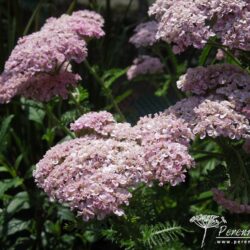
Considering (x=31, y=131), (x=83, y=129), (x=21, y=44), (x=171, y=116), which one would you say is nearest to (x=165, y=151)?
(x=171, y=116)

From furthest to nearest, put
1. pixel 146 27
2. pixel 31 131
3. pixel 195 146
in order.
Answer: pixel 31 131
pixel 146 27
pixel 195 146

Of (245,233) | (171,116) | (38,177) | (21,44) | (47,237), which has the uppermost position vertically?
(21,44)

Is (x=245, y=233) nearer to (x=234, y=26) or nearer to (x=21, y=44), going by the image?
(x=234, y=26)

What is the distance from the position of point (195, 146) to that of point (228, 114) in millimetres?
859

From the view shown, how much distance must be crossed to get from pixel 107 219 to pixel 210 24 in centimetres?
70

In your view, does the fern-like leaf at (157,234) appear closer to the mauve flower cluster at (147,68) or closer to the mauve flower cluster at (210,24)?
the mauve flower cluster at (210,24)

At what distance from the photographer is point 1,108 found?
3246 mm

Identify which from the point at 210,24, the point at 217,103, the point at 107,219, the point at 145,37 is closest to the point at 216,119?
the point at 217,103

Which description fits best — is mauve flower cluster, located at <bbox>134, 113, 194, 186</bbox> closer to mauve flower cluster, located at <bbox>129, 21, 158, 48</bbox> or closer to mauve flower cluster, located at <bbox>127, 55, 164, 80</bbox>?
mauve flower cluster, located at <bbox>129, 21, 158, 48</bbox>

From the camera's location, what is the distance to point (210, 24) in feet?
6.14

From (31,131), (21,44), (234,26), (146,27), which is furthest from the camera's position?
(31,131)

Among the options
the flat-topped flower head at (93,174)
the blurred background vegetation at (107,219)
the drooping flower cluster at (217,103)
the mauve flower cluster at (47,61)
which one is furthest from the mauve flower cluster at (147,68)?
the flat-topped flower head at (93,174)

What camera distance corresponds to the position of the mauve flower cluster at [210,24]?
1791 millimetres

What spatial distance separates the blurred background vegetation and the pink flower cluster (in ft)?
0.61
